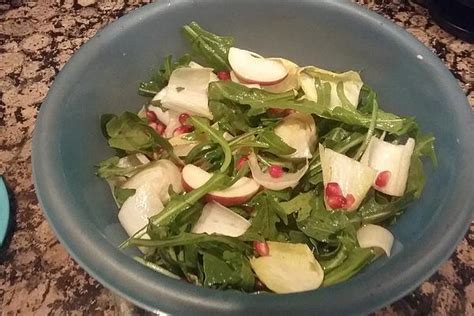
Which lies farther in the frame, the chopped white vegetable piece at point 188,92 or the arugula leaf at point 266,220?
the chopped white vegetable piece at point 188,92

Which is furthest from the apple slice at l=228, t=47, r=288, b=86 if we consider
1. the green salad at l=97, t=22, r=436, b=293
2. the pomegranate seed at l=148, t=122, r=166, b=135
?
the pomegranate seed at l=148, t=122, r=166, b=135

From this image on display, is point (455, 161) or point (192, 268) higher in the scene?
point (455, 161)

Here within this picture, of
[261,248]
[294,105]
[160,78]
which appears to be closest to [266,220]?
[261,248]

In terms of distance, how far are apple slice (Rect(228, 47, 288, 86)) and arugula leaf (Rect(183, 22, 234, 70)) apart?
0.08 ft

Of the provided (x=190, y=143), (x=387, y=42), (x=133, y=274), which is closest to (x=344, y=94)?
(x=387, y=42)

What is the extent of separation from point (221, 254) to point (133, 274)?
103mm

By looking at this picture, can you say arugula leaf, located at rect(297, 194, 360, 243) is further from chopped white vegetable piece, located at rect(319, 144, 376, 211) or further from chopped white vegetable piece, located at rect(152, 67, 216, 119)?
chopped white vegetable piece, located at rect(152, 67, 216, 119)

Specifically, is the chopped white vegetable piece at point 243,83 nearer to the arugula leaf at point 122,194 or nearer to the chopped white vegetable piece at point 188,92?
the chopped white vegetable piece at point 188,92

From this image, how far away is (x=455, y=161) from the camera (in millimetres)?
675

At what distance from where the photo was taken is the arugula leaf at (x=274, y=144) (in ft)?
2.34

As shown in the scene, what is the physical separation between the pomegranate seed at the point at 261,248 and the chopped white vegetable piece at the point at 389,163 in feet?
0.47

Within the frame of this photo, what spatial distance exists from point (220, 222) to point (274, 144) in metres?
0.11

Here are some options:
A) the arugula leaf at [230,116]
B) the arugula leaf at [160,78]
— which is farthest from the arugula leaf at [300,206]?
the arugula leaf at [160,78]

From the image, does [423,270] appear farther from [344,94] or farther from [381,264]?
[344,94]
